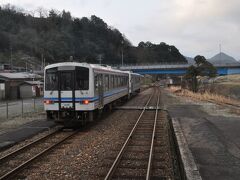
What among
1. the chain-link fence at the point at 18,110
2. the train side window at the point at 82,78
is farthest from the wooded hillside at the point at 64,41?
the train side window at the point at 82,78

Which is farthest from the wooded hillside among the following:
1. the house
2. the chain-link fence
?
the chain-link fence

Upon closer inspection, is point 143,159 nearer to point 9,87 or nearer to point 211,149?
point 211,149

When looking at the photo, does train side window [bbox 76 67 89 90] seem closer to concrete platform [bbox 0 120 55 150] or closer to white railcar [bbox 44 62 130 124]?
white railcar [bbox 44 62 130 124]

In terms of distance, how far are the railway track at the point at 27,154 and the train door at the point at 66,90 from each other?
1299 millimetres

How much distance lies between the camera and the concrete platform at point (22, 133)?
37.0 feet

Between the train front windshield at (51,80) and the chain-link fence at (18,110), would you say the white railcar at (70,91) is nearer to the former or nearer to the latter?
the train front windshield at (51,80)

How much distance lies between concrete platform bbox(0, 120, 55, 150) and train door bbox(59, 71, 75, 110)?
4.77 feet

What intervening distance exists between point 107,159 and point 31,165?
200 centimetres

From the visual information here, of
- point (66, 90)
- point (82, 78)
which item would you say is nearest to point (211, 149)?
point (82, 78)

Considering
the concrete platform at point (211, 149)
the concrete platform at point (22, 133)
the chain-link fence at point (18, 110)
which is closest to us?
the concrete platform at point (211, 149)

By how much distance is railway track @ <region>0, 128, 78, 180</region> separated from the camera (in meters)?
8.08

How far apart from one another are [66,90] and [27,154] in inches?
181

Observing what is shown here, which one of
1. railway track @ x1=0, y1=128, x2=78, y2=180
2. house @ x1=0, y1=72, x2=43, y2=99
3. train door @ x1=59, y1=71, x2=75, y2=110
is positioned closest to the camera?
railway track @ x1=0, y1=128, x2=78, y2=180

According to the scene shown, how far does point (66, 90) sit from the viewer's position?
13969 millimetres
